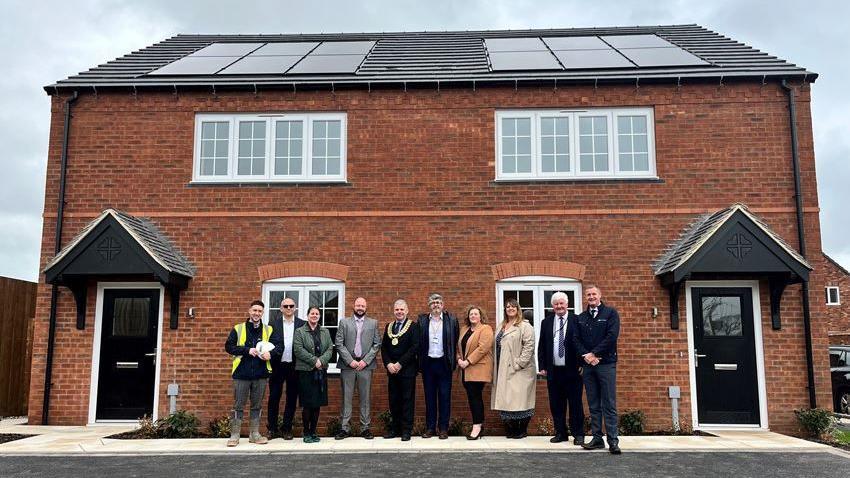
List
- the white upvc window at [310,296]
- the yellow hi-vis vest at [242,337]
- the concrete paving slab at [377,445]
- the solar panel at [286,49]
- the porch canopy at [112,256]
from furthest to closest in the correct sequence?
the solar panel at [286,49] < the white upvc window at [310,296] < the porch canopy at [112,256] < the yellow hi-vis vest at [242,337] < the concrete paving slab at [377,445]

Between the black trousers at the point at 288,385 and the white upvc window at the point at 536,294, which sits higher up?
the white upvc window at the point at 536,294

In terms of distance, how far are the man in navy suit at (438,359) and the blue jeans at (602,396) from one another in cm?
167

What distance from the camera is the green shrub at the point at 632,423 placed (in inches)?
364

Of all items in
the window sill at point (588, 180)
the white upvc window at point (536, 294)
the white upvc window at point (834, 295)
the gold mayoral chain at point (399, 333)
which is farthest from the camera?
the white upvc window at point (834, 295)

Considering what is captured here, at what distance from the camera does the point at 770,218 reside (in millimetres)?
9969

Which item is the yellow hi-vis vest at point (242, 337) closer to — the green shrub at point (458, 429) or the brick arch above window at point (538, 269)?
the green shrub at point (458, 429)

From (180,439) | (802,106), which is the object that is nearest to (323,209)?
(180,439)

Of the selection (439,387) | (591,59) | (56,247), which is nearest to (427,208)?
(439,387)

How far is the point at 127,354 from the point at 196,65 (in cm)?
483

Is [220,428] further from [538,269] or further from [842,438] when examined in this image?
[842,438]

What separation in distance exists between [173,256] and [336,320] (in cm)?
251

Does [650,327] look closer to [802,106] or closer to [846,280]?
[802,106]

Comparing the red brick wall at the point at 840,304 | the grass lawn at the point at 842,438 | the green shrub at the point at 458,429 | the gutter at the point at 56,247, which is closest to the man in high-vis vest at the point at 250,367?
the green shrub at the point at 458,429

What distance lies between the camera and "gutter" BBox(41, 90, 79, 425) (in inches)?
389
